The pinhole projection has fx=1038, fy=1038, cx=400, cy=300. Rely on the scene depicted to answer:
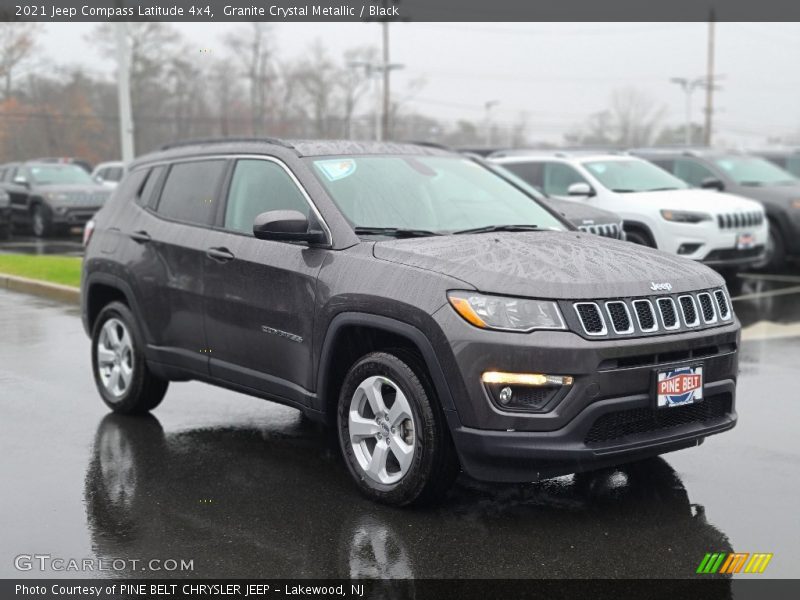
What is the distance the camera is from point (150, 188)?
6918 millimetres

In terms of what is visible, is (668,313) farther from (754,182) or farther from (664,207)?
(754,182)

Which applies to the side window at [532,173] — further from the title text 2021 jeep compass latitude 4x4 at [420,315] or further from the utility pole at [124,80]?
the title text 2021 jeep compass latitude 4x4 at [420,315]

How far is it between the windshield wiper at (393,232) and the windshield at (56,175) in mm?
21256

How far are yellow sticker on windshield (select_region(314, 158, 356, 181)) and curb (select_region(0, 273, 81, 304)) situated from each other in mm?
7165

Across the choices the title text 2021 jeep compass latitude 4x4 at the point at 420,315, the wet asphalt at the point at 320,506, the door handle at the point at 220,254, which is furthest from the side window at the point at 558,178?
the door handle at the point at 220,254

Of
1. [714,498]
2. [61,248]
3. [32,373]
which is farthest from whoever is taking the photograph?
[61,248]

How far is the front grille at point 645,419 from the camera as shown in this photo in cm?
447

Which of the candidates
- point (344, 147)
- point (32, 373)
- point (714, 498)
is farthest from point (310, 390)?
point (32, 373)

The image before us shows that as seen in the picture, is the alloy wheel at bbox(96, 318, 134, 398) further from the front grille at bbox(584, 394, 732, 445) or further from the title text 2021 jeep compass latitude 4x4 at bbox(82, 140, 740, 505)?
the front grille at bbox(584, 394, 732, 445)

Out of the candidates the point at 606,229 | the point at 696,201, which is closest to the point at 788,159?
the point at 696,201

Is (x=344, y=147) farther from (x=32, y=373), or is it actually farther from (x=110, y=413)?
(x=32, y=373)

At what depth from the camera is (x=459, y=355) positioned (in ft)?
14.7

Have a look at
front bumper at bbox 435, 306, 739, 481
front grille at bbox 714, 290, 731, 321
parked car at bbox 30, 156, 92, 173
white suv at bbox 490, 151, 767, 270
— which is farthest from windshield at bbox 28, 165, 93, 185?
front bumper at bbox 435, 306, 739, 481

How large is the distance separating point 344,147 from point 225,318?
1204mm
